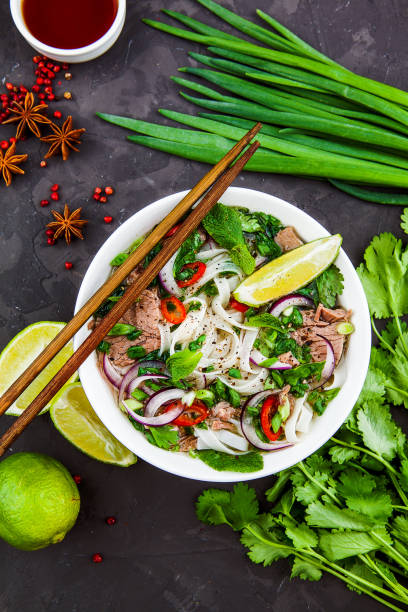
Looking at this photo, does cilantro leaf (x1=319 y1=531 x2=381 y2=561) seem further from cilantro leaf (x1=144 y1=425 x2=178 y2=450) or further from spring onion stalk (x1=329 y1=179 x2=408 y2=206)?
spring onion stalk (x1=329 y1=179 x2=408 y2=206)

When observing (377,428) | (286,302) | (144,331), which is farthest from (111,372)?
(377,428)

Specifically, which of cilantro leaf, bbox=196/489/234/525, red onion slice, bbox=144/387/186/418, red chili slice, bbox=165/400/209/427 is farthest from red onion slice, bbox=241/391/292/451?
cilantro leaf, bbox=196/489/234/525

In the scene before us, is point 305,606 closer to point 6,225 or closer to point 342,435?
point 342,435

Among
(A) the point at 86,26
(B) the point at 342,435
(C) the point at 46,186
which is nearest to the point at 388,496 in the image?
(B) the point at 342,435

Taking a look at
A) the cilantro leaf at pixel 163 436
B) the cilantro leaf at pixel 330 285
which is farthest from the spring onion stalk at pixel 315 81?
the cilantro leaf at pixel 163 436

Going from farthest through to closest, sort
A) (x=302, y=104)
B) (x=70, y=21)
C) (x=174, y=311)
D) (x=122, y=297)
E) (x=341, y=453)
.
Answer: (x=70, y=21) < (x=302, y=104) < (x=341, y=453) < (x=174, y=311) < (x=122, y=297)

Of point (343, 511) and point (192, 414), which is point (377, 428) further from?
point (192, 414)
